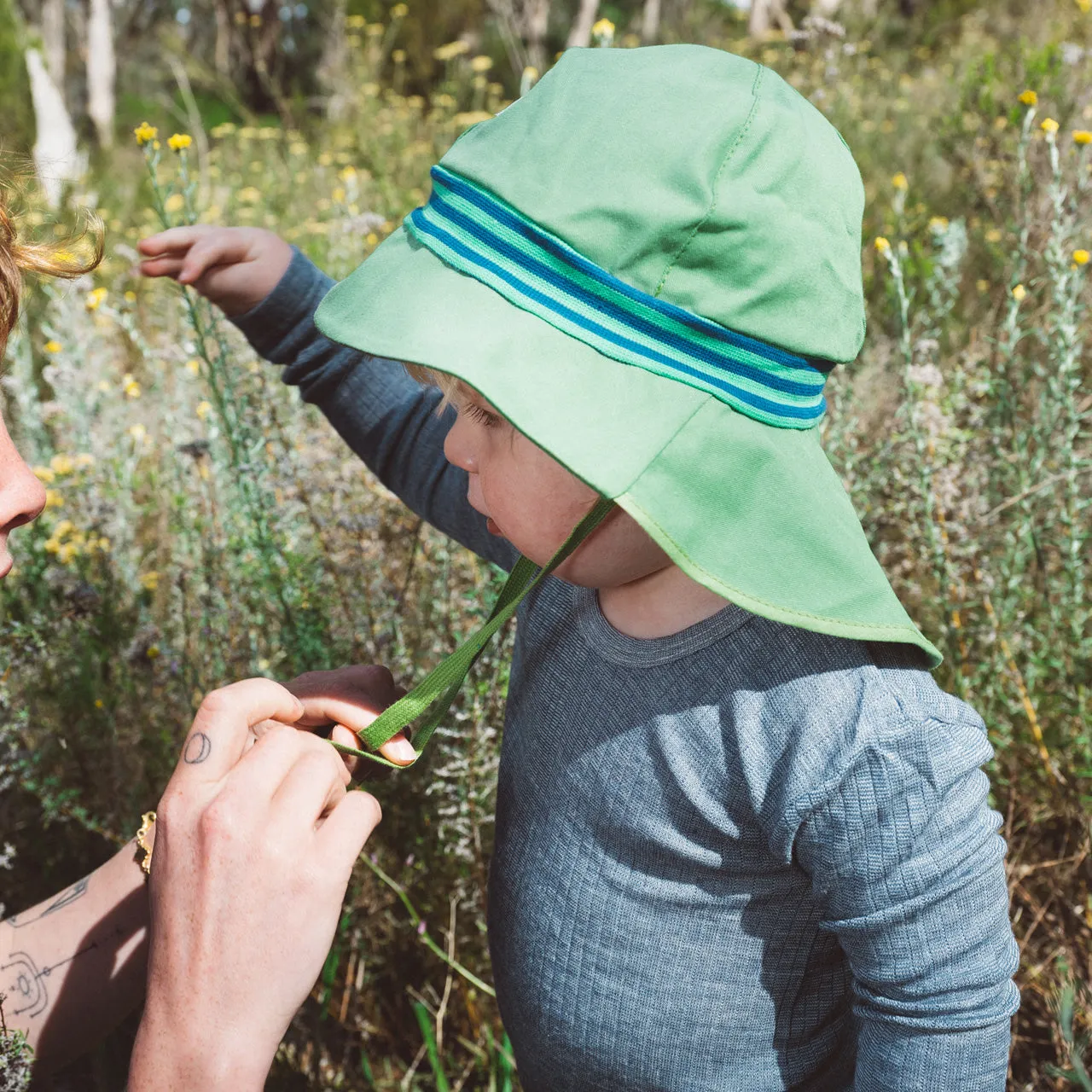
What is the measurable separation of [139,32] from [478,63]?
1368 cm

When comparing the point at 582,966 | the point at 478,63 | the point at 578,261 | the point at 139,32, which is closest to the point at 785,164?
the point at 578,261

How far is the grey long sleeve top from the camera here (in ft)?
3.10

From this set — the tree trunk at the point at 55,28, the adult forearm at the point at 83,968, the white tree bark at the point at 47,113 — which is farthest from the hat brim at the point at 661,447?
the tree trunk at the point at 55,28

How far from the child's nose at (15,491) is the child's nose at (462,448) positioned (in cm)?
47

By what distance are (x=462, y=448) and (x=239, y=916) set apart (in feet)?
1.70

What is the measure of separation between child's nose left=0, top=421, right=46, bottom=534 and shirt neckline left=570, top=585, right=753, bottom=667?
643 millimetres

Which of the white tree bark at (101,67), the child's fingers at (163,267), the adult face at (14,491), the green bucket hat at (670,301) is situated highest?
the green bucket hat at (670,301)

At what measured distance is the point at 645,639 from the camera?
3.74 ft

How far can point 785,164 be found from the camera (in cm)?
91

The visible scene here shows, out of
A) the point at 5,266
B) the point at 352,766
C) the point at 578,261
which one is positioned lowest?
the point at 352,766

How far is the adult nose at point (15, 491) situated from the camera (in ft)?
3.62

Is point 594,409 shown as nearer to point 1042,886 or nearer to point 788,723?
point 788,723

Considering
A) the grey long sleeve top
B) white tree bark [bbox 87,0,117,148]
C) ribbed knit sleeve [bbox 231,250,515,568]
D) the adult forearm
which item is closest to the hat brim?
the grey long sleeve top

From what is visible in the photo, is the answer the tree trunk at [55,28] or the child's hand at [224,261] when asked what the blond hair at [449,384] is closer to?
the child's hand at [224,261]
